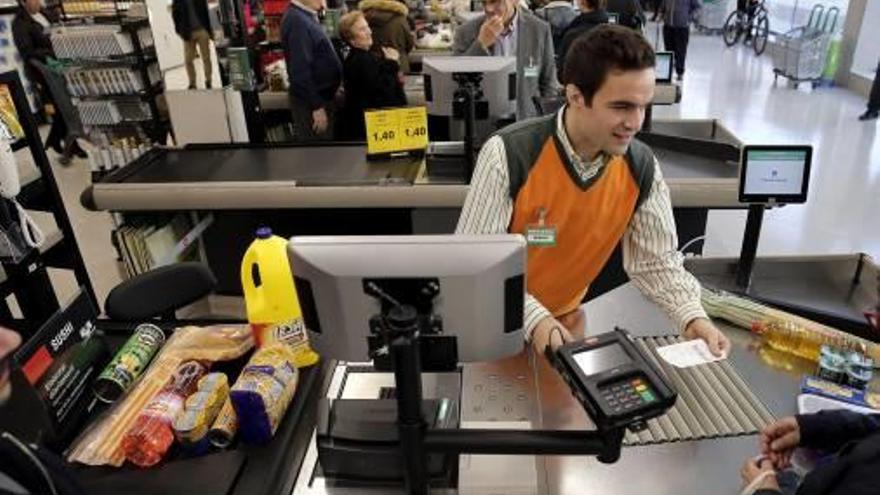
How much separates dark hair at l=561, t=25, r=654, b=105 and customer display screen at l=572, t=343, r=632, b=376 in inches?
31.4

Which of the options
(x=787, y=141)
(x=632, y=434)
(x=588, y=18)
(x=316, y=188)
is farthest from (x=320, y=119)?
(x=787, y=141)

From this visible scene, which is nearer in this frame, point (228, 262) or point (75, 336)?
point (75, 336)

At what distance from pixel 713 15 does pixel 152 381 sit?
13.7 metres

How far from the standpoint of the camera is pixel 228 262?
398 cm

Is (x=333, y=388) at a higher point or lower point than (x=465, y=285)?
lower

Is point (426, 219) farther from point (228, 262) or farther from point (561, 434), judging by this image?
point (561, 434)

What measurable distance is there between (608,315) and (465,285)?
40.8 inches

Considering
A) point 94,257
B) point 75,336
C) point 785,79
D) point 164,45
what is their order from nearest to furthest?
point 75,336 → point 94,257 → point 164,45 → point 785,79

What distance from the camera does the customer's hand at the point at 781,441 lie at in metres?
1.32

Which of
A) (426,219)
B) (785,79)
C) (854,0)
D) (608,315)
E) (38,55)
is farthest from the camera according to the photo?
(785,79)

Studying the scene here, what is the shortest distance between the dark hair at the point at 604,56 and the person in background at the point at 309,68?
3.10 metres

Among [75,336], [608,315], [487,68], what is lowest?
[608,315]

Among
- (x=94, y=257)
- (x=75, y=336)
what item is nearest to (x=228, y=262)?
(x=94, y=257)

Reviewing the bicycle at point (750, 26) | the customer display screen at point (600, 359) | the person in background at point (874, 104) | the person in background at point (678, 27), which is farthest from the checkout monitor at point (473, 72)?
the bicycle at point (750, 26)
